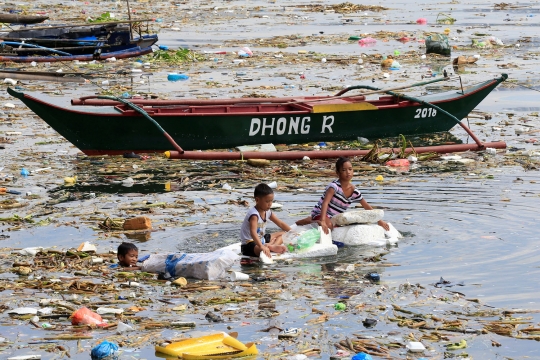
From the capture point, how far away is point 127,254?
762cm

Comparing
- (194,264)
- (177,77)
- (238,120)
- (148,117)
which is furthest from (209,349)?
(177,77)

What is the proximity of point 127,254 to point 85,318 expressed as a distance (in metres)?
1.36

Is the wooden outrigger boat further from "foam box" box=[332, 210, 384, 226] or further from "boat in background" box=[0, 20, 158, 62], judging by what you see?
"boat in background" box=[0, 20, 158, 62]

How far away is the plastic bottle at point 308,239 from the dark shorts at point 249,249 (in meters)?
0.41

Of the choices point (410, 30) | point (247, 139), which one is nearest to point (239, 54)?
point (410, 30)

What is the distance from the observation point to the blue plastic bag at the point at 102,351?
18.8 ft

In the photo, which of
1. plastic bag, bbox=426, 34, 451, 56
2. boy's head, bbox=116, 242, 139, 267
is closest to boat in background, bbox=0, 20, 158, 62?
plastic bag, bbox=426, 34, 451, 56

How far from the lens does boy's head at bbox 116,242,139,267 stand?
761 cm

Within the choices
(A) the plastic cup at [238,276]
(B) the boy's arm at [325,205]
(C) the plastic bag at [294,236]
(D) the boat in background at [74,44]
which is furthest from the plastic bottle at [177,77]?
(A) the plastic cup at [238,276]

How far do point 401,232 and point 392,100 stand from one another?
4.92 meters

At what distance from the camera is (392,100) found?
1358 centimetres

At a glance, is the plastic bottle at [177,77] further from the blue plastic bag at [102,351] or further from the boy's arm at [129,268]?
the blue plastic bag at [102,351]

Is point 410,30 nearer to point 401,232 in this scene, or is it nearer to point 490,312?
point 401,232

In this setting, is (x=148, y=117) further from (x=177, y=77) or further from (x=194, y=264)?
(x=177, y=77)
